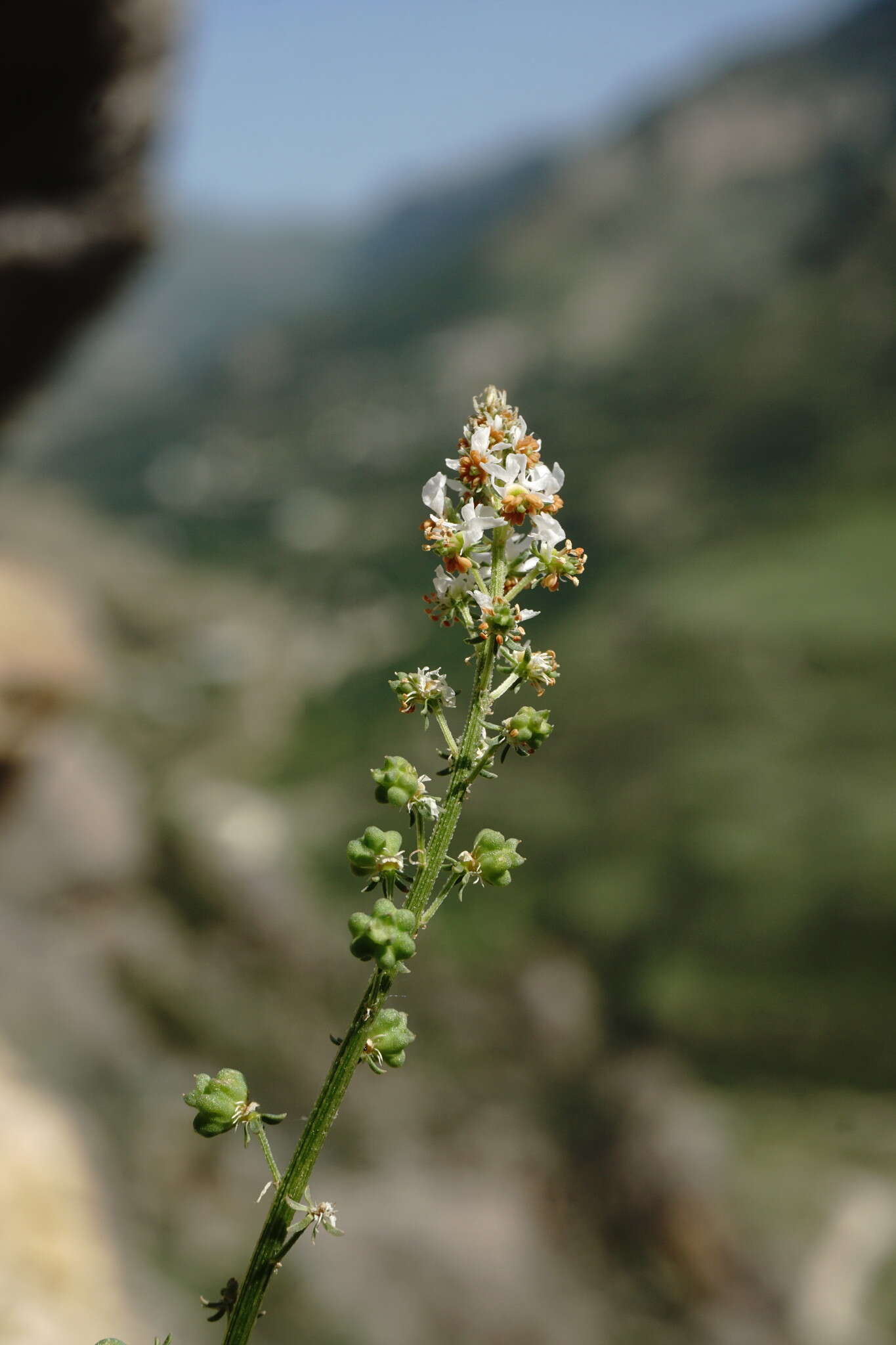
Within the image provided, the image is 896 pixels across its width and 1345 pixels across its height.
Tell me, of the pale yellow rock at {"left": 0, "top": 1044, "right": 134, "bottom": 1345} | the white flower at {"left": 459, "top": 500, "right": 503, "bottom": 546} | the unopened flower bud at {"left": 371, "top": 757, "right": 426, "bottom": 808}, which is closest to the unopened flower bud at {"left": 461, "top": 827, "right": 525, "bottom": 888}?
the unopened flower bud at {"left": 371, "top": 757, "right": 426, "bottom": 808}

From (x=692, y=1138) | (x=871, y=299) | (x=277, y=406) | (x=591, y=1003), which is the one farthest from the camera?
(x=277, y=406)

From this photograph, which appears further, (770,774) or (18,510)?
(18,510)

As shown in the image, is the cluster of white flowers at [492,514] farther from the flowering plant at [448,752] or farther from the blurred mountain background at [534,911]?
the blurred mountain background at [534,911]

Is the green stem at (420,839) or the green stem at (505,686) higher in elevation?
the green stem at (505,686)

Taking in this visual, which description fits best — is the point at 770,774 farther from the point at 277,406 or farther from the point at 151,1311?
the point at 277,406

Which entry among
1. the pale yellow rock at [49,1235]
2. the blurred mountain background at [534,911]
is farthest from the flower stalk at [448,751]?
the blurred mountain background at [534,911]

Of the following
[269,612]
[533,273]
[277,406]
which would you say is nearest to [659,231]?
[533,273]
